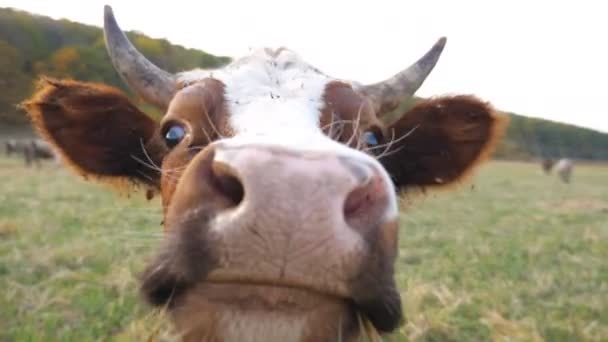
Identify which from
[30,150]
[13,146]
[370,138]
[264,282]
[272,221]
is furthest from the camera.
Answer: [13,146]

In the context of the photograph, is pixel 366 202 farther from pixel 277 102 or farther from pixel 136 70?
pixel 136 70

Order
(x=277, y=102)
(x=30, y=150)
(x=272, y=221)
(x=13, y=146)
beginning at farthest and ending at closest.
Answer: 1. (x=13, y=146)
2. (x=30, y=150)
3. (x=277, y=102)
4. (x=272, y=221)

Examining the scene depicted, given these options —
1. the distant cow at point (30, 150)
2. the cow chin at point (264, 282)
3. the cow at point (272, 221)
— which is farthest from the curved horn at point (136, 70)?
the distant cow at point (30, 150)

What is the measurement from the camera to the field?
3999mm

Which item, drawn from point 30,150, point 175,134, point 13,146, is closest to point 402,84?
point 175,134

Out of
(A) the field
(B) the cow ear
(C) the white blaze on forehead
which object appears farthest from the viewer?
(A) the field

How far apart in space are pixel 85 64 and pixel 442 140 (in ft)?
126

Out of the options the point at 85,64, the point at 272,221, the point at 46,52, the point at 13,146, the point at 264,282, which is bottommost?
the point at 13,146

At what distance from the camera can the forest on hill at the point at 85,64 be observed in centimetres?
2098

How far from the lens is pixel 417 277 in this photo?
5809mm

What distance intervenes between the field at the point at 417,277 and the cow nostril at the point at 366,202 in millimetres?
1089

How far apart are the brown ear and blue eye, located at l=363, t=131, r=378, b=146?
1.14 feet

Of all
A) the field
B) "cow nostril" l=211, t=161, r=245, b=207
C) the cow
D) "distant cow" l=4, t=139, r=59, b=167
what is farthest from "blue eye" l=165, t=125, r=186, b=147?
"distant cow" l=4, t=139, r=59, b=167

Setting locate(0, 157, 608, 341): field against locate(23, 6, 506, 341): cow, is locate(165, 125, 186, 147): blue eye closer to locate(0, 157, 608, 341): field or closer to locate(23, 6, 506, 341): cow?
locate(23, 6, 506, 341): cow
